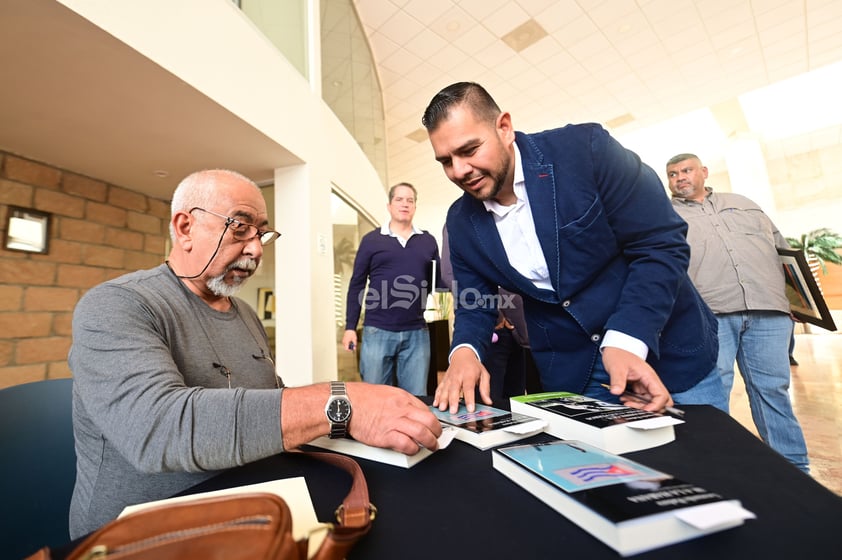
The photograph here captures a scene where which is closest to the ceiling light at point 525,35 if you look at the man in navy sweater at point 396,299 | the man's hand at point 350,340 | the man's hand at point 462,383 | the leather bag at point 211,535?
the man in navy sweater at point 396,299

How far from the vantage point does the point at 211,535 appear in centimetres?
31

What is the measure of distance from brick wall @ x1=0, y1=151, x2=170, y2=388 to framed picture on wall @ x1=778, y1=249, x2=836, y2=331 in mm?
4584

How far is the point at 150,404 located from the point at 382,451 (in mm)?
359

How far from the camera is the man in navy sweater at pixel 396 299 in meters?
2.46

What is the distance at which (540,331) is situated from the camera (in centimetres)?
110

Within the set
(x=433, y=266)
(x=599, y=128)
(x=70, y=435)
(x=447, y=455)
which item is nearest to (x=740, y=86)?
(x=433, y=266)

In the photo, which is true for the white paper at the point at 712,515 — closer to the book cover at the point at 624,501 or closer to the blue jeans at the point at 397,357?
the book cover at the point at 624,501

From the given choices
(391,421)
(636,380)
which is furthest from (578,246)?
(391,421)

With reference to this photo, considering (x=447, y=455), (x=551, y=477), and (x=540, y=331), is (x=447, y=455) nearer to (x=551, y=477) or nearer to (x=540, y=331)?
(x=551, y=477)

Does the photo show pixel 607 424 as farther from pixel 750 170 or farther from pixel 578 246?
pixel 750 170

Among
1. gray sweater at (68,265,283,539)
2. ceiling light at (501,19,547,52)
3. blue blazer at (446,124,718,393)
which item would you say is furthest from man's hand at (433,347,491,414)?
ceiling light at (501,19,547,52)

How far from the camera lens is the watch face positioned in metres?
0.60

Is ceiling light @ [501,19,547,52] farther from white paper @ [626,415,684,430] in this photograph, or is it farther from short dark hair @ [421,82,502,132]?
white paper @ [626,415,684,430]

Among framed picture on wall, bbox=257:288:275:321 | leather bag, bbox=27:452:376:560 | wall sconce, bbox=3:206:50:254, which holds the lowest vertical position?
leather bag, bbox=27:452:376:560
